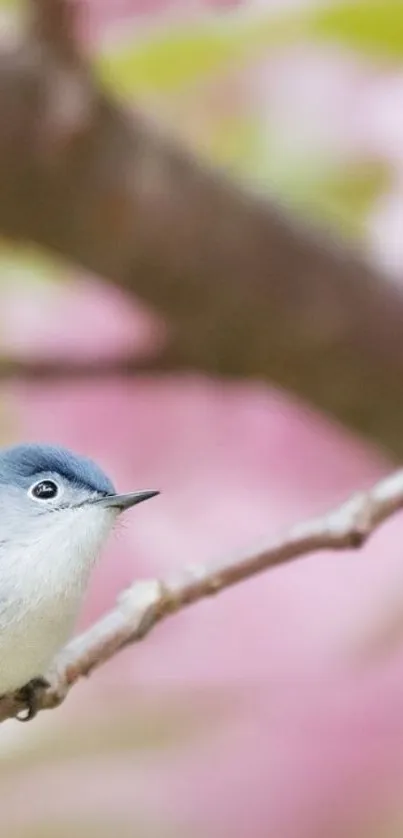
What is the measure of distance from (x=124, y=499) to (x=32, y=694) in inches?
1.8

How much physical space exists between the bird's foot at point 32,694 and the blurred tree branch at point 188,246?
138mm

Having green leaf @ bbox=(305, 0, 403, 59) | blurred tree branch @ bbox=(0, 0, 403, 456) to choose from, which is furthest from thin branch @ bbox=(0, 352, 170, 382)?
green leaf @ bbox=(305, 0, 403, 59)

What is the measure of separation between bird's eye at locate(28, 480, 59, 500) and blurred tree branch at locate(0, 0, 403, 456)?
13cm

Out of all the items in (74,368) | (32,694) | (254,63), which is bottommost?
(32,694)

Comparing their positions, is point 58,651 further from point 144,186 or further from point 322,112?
point 322,112

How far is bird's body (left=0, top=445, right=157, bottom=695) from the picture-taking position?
0.76ft

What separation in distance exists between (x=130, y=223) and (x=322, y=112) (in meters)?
0.14

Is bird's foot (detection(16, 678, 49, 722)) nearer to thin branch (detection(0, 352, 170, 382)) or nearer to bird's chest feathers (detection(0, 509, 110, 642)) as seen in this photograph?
bird's chest feathers (detection(0, 509, 110, 642))

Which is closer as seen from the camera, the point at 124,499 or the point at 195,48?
the point at 124,499

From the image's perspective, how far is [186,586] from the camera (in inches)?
10.2

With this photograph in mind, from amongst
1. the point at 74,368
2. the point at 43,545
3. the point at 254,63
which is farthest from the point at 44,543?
the point at 254,63

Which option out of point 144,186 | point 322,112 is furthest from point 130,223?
point 322,112

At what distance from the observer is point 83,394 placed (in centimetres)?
→ 46

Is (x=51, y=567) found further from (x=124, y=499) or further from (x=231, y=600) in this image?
(x=231, y=600)
